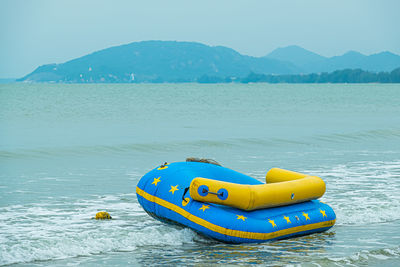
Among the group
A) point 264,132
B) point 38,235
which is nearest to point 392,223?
point 38,235

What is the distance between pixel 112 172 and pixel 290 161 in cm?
495

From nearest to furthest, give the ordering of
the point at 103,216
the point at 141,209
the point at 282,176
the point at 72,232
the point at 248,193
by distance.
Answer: the point at 248,193, the point at 72,232, the point at 282,176, the point at 103,216, the point at 141,209

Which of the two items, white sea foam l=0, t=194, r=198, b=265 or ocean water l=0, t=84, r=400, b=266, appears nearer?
ocean water l=0, t=84, r=400, b=266

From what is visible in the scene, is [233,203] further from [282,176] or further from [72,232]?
[72,232]

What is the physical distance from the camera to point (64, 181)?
489 inches

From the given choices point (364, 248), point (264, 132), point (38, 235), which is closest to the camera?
point (364, 248)

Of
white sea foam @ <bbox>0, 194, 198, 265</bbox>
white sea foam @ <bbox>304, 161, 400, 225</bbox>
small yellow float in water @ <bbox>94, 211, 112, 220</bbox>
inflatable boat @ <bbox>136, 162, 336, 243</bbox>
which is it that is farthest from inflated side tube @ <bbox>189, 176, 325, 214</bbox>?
small yellow float in water @ <bbox>94, 211, 112, 220</bbox>

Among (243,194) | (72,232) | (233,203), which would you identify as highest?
(243,194)

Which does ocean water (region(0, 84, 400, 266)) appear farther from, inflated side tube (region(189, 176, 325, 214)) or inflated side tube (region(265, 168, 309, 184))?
inflated side tube (region(265, 168, 309, 184))

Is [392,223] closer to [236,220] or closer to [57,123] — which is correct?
[236,220]

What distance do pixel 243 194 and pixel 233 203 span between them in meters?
0.18

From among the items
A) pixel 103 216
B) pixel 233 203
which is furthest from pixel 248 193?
pixel 103 216

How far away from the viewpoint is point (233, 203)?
7.14m

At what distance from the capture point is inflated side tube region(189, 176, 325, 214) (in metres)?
7.09
